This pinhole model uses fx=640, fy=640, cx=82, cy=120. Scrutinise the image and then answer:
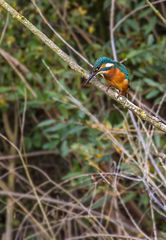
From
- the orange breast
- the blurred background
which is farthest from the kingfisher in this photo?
the blurred background

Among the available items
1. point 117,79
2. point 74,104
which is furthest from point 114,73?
point 74,104

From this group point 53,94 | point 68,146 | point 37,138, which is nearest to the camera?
point 53,94

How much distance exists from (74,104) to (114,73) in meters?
1.68

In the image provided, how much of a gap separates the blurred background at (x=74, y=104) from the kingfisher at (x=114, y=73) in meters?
1.47

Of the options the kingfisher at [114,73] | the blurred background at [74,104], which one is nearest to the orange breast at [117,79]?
the kingfisher at [114,73]

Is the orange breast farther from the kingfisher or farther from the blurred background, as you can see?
the blurred background

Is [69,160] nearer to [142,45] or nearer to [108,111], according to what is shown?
[108,111]

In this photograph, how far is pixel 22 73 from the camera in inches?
167

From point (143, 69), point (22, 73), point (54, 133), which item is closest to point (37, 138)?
point (54, 133)

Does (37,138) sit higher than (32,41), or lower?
lower

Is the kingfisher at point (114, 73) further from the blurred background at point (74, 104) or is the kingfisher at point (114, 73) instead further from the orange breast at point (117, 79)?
Result: the blurred background at point (74, 104)

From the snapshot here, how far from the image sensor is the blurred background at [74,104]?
156 inches

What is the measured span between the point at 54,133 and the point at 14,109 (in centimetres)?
46

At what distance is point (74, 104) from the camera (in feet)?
12.8
